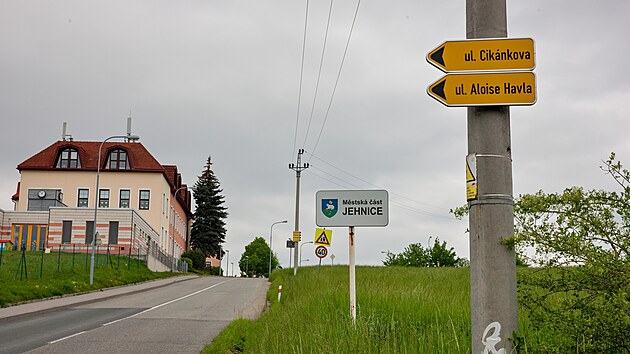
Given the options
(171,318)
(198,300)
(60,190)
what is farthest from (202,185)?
(171,318)

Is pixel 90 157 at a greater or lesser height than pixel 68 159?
greater

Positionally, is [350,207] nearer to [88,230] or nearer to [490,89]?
[490,89]

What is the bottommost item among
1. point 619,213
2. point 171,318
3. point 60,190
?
point 171,318

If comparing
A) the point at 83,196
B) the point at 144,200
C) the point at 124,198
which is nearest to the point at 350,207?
the point at 144,200

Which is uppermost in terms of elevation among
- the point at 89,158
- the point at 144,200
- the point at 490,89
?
the point at 89,158

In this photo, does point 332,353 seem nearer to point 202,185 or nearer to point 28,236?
point 28,236

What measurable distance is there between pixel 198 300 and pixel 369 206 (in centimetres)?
2091

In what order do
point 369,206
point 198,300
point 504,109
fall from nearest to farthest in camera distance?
point 504,109
point 369,206
point 198,300

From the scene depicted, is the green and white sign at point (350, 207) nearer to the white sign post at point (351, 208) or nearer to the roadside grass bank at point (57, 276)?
the white sign post at point (351, 208)

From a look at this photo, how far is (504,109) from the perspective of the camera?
446 centimetres

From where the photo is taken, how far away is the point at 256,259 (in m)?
142

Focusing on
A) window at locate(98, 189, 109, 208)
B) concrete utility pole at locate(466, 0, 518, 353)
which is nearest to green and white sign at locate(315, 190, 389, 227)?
concrete utility pole at locate(466, 0, 518, 353)

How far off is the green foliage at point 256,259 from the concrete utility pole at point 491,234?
134 m

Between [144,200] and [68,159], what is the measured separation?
8.56 meters
